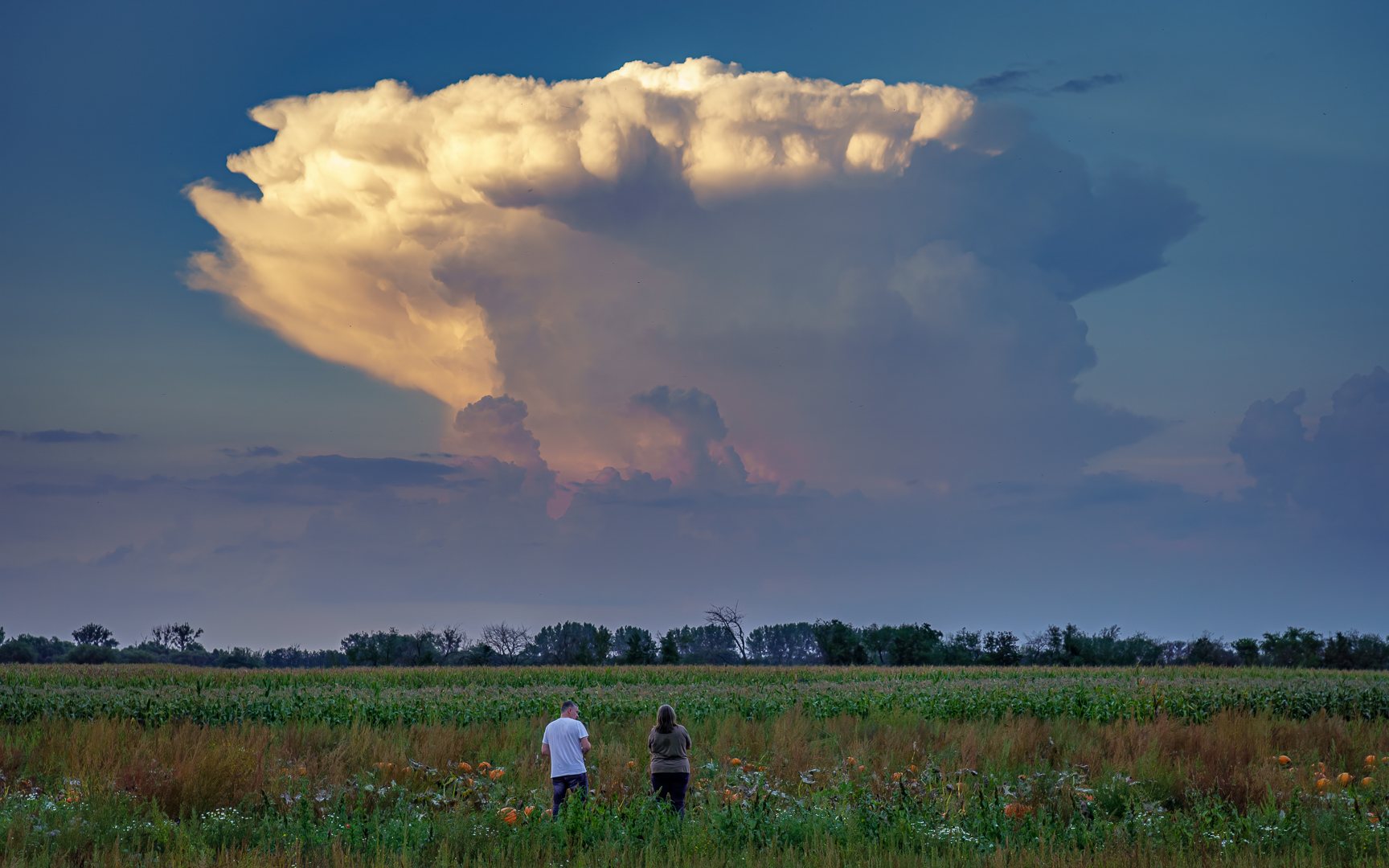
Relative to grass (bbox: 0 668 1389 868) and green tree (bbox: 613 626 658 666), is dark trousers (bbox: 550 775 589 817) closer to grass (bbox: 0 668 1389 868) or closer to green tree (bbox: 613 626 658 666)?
grass (bbox: 0 668 1389 868)

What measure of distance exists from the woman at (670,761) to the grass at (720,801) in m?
0.43

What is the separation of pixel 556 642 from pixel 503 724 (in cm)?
9350

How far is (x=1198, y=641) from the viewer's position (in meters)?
83.6

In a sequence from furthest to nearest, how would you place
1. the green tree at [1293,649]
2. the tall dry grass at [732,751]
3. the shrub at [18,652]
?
the shrub at [18,652] → the green tree at [1293,649] → the tall dry grass at [732,751]

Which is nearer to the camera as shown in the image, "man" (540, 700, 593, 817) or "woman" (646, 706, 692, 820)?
"woman" (646, 706, 692, 820)

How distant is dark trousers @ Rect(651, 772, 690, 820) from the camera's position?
1181 cm

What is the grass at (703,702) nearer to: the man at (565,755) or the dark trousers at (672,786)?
the man at (565,755)

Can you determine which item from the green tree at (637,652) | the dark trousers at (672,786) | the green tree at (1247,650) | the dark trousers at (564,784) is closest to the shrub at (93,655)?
the green tree at (637,652)

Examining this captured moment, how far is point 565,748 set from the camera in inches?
483

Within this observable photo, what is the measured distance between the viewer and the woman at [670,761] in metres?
11.7

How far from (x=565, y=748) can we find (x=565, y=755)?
0.29ft

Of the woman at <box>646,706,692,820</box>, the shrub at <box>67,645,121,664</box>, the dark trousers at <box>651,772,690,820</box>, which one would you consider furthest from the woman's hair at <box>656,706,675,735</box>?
the shrub at <box>67,645,121,664</box>

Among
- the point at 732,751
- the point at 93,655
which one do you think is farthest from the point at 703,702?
the point at 93,655

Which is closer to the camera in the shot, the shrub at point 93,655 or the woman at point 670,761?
the woman at point 670,761
